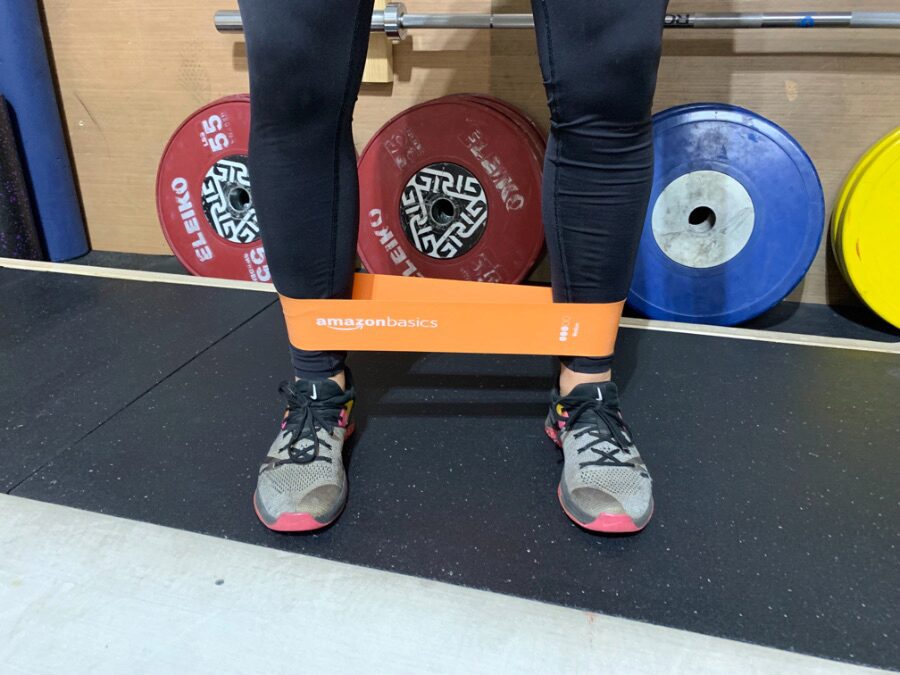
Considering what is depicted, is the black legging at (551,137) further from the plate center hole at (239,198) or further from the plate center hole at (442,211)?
the plate center hole at (239,198)

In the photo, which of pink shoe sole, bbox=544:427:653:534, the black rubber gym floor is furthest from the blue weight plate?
pink shoe sole, bbox=544:427:653:534

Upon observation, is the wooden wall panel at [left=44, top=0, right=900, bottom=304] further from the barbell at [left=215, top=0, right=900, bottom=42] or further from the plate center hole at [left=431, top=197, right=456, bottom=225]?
the plate center hole at [left=431, top=197, right=456, bottom=225]

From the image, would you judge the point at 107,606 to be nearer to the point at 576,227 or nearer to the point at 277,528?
the point at 277,528

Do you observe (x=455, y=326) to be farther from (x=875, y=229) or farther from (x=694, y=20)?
(x=875, y=229)

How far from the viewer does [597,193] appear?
812mm

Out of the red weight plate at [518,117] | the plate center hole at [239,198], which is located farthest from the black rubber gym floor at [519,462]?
the red weight plate at [518,117]

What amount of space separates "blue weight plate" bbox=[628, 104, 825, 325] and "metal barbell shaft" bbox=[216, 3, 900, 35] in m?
0.17

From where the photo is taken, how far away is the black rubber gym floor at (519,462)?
→ 29.4 inches

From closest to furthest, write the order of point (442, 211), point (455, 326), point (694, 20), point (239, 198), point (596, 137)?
point (596, 137)
point (455, 326)
point (694, 20)
point (442, 211)
point (239, 198)

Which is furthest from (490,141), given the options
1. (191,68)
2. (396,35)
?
(191,68)

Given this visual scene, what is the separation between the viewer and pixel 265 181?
816 millimetres

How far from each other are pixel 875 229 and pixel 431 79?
1084 millimetres

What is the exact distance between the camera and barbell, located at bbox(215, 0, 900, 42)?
130 centimetres

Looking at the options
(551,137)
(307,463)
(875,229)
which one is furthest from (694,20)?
(307,463)
